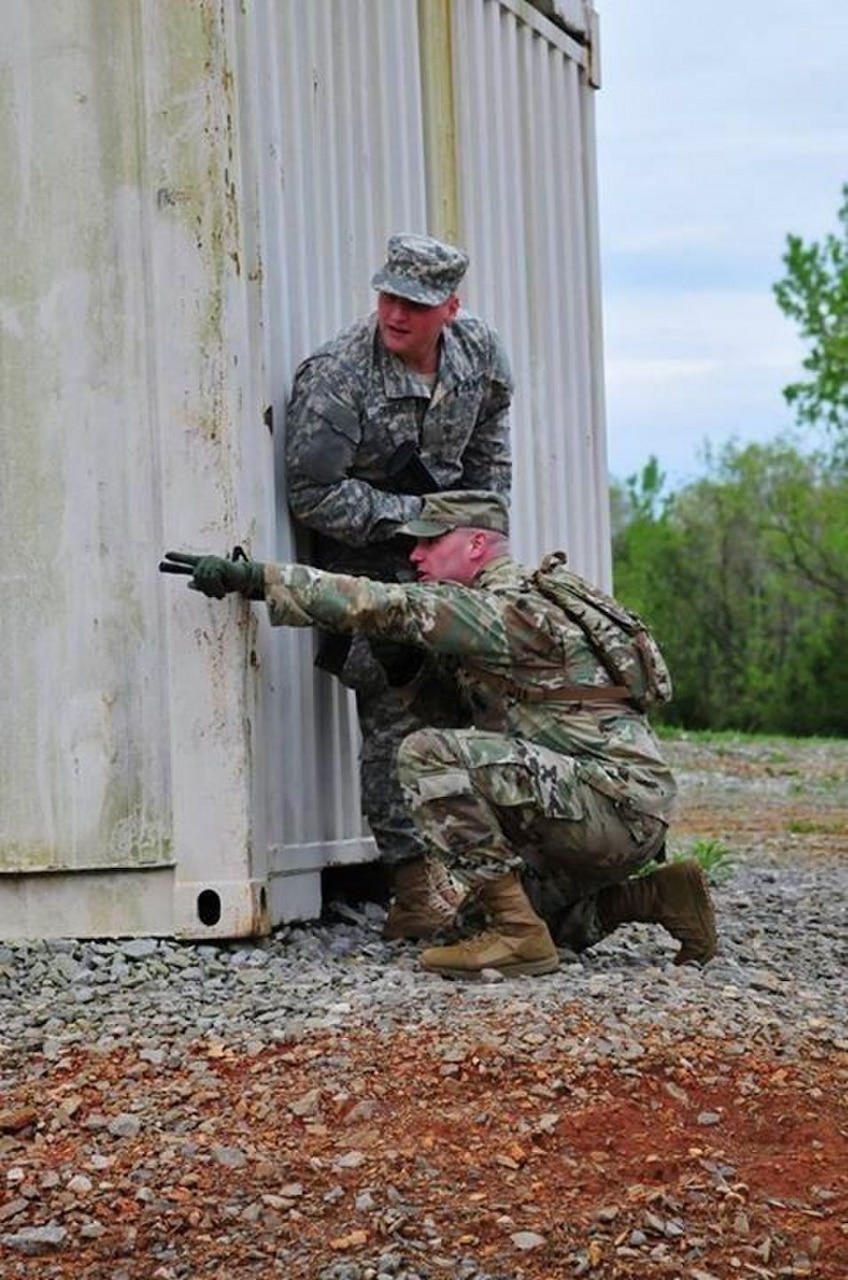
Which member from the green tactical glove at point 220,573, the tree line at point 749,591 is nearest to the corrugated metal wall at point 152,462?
the green tactical glove at point 220,573

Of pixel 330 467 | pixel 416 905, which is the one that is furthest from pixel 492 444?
pixel 416 905

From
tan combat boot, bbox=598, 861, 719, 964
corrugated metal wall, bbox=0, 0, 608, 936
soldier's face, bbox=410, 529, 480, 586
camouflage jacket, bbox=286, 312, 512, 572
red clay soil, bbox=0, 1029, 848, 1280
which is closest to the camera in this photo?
red clay soil, bbox=0, 1029, 848, 1280

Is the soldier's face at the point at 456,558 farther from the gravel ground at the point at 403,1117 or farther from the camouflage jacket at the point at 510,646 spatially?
the gravel ground at the point at 403,1117

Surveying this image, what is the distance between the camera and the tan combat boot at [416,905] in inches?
270

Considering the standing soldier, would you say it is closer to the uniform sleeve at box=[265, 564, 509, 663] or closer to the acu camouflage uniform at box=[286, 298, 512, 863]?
the acu camouflage uniform at box=[286, 298, 512, 863]

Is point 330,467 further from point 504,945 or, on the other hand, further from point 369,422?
point 504,945

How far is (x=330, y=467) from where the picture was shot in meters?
6.70

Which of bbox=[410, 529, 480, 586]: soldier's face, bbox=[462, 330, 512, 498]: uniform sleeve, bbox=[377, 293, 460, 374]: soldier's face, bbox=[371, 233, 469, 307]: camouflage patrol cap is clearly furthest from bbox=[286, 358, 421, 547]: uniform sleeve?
bbox=[462, 330, 512, 498]: uniform sleeve

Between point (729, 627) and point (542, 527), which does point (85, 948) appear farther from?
point (729, 627)

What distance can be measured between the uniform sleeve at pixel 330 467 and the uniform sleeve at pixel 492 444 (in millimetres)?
559

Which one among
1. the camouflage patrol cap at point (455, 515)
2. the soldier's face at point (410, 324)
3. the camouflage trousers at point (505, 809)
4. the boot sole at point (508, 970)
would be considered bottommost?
the boot sole at point (508, 970)

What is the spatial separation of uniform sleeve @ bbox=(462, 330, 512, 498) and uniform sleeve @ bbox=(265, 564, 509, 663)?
121 centimetres

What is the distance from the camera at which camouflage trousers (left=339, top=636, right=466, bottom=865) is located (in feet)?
22.2

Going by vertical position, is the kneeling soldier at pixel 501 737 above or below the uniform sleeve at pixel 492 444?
below
